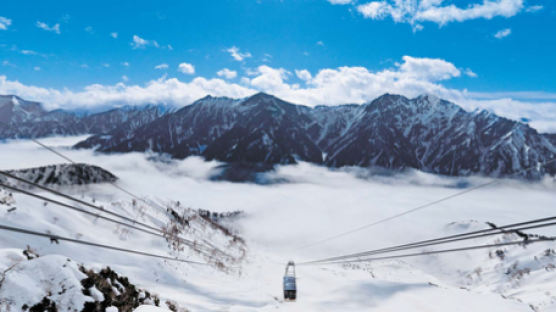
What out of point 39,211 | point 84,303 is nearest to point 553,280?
point 84,303

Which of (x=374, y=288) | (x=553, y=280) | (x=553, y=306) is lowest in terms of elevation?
(x=553, y=280)

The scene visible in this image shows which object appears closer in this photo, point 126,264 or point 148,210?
point 126,264

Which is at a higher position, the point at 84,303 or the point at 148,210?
the point at 84,303

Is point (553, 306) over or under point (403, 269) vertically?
over

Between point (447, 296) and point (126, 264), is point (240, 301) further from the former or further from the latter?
point (447, 296)

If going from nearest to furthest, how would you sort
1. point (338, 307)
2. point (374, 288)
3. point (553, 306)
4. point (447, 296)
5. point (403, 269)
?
point (338, 307) < point (447, 296) < point (374, 288) < point (553, 306) < point (403, 269)

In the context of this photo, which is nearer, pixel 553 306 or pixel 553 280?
pixel 553 306

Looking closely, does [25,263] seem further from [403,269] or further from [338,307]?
[403,269]

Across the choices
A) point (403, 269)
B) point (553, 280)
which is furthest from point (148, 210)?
point (403, 269)

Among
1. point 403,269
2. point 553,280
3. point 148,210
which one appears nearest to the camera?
point 553,280
